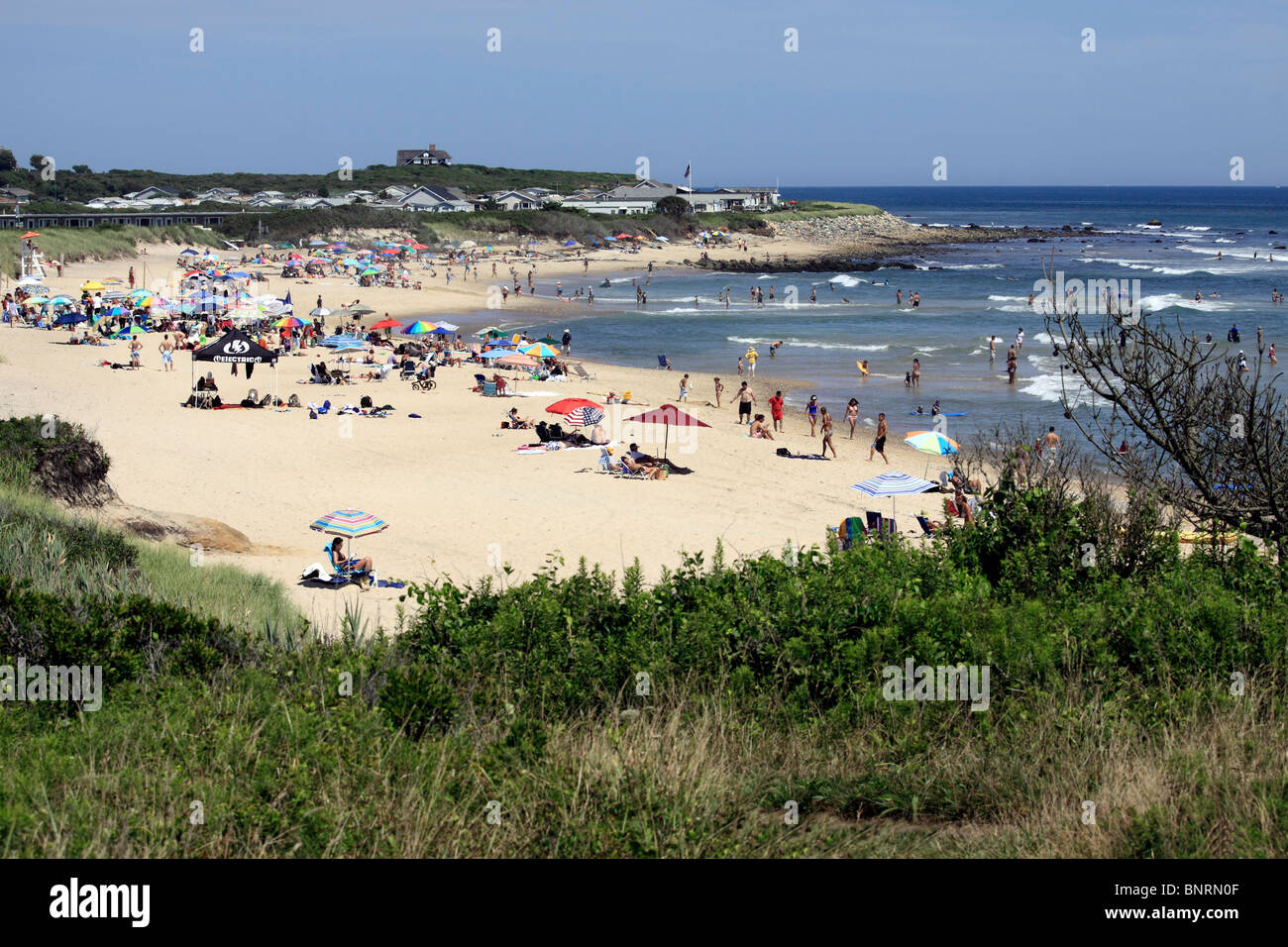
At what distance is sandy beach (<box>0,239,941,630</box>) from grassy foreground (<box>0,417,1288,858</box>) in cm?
407

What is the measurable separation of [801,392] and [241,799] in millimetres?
26809

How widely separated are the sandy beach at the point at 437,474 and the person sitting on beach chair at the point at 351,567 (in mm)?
152

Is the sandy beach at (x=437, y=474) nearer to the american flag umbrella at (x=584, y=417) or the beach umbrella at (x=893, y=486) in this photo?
the american flag umbrella at (x=584, y=417)

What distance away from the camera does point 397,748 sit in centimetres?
461

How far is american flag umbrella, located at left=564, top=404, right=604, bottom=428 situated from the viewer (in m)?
20.8

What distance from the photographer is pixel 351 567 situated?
42.2ft

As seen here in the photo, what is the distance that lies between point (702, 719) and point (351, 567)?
8.55m

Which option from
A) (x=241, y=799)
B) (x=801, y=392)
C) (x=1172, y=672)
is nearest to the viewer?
(x=241, y=799)

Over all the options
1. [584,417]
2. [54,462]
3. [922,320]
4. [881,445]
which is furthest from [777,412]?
[922,320]

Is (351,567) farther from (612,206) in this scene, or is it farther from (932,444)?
(612,206)
